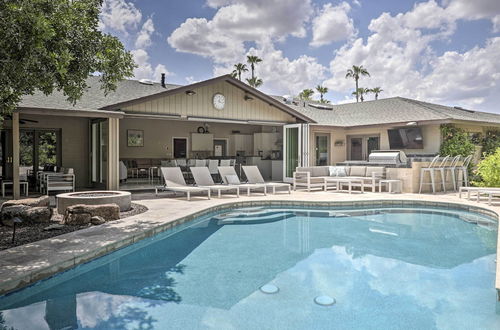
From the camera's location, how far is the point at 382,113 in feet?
56.0

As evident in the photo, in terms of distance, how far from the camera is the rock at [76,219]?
21.4 ft

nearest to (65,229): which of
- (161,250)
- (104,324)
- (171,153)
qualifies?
(161,250)

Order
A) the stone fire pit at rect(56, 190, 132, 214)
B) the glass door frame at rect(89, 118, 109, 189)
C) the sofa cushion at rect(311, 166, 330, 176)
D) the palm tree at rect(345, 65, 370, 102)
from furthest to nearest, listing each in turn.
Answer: the palm tree at rect(345, 65, 370, 102) → the sofa cushion at rect(311, 166, 330, 176) → the glass door frame at rect(89, 118, 109, 189) → the stone fire pit at rect(56, 190, 132, 214)

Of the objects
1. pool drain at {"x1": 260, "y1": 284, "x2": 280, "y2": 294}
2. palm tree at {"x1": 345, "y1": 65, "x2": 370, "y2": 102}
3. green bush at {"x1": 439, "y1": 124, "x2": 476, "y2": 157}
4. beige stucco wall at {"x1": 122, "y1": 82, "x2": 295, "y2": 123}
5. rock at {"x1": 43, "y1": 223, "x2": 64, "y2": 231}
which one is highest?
palm tree at {"x1": 345, "y1": 65, "x2": 370, "y2": 102}

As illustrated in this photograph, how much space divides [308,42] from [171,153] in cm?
976

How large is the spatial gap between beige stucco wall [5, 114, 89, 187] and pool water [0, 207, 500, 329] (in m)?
7.24

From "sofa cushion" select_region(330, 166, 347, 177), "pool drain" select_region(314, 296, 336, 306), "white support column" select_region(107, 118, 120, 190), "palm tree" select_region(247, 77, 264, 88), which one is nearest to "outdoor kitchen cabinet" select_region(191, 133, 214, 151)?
"sofa cushion" select_region(330, 166, 347, 177)

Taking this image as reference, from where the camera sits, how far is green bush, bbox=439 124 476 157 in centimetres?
1417

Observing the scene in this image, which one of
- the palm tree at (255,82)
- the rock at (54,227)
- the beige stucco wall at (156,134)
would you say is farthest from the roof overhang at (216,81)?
the palm tree at (255,82)

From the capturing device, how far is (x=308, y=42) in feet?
66.8

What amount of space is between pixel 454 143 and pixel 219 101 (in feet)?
29.5

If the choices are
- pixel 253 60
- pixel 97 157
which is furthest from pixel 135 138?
pixel 253 60

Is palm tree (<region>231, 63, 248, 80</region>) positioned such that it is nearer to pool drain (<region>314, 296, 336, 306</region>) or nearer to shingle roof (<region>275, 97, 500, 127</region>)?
shingle roof (<region>275, 97, 500, 127</region>)

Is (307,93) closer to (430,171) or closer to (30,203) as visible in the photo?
(430,171)
